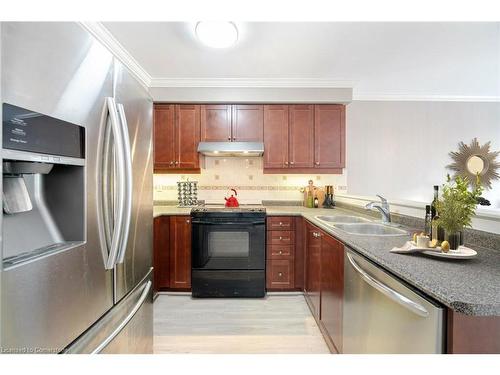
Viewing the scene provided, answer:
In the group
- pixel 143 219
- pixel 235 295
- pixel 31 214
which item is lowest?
pixel 235 295

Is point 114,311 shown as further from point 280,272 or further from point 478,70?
point 478,70

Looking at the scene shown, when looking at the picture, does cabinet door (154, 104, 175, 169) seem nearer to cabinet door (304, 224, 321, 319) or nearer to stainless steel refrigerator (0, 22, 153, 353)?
cabinet door (304, 224, 321, 319)

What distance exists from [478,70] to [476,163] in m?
Answer: 1.49

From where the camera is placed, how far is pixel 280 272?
284cm

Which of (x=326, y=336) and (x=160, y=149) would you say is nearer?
(x=326, y=336)

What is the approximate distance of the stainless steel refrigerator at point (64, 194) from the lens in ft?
2.10

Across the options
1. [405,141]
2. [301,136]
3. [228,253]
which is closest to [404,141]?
[405,141]

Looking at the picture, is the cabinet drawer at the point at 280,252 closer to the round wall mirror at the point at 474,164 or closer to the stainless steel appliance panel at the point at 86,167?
the stainless steel appliance panel at the point at 86,167

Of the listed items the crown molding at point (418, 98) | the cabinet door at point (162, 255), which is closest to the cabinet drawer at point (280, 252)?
the cabinet door at point (162, 255)

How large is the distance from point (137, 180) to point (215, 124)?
2123mm

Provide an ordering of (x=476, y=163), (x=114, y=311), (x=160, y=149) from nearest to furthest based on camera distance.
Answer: (x=114, y=311) < (x=160, y=149) < (x=476, y=163)

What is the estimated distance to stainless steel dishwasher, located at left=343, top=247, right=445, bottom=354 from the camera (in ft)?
2.76

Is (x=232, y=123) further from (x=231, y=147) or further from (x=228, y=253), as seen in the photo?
(x=228, y=253)

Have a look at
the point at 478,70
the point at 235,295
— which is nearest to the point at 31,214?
the point at 235,295
